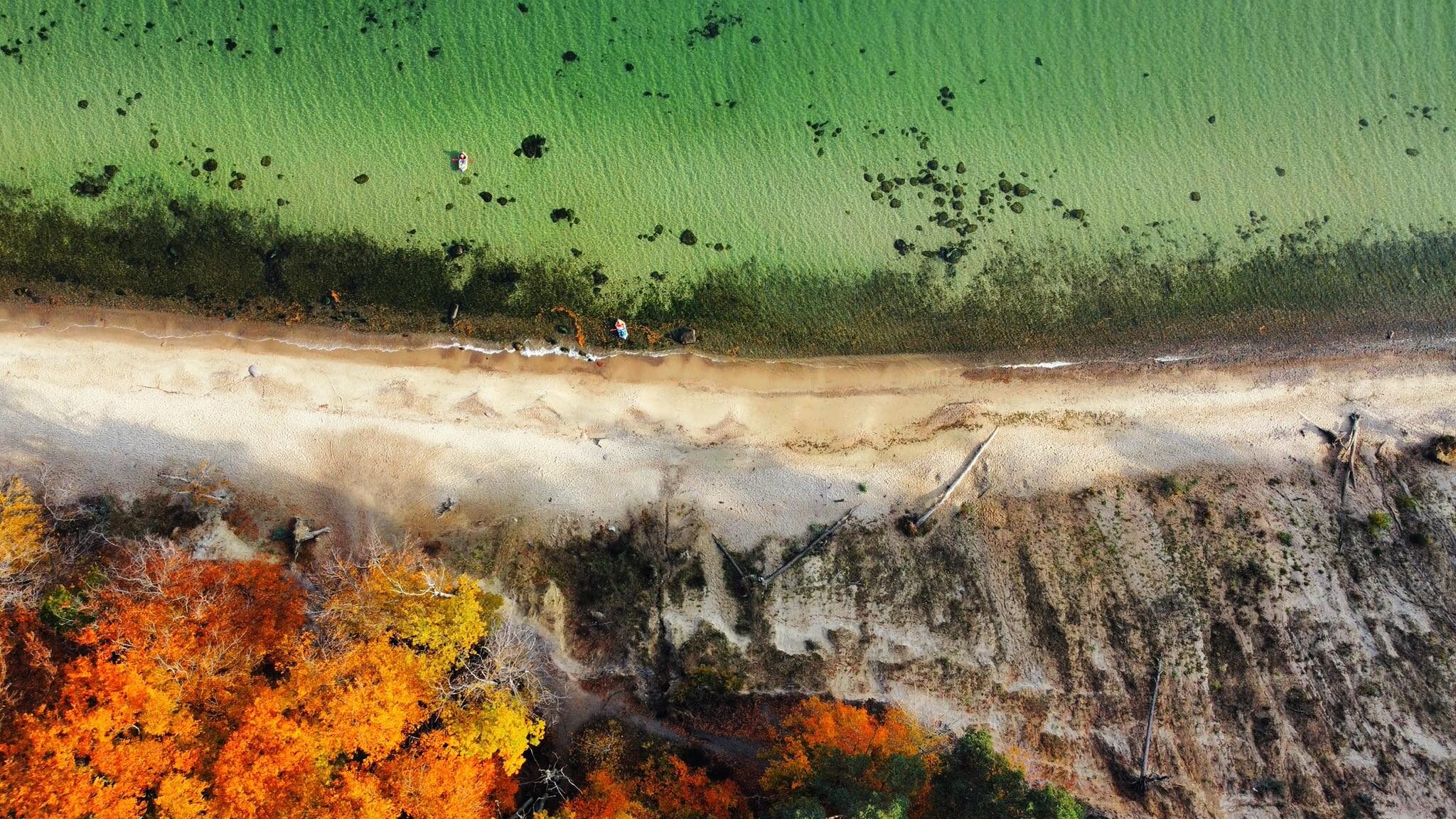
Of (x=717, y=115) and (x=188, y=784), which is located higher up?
(x=717, y=115)

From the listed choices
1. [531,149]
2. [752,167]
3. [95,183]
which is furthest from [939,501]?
[95,183]

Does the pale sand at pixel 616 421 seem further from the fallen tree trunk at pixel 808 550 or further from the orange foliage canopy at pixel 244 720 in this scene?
the orange foliage canopy at pixel 244 720

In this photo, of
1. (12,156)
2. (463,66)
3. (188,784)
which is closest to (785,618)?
(188,784)

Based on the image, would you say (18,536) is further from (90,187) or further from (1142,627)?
(1142,627)

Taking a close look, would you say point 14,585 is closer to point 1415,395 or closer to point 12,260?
point 12,260

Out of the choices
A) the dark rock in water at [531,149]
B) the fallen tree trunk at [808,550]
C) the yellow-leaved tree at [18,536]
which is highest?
Answer: the dark rock in water at [531,149]

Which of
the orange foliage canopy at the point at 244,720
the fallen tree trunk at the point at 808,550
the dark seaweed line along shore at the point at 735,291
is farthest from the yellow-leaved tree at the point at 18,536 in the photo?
the fallen tree trunk at the point at 808,550

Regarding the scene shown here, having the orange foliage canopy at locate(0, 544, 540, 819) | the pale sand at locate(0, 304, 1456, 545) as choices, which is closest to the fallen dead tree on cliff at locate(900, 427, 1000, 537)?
the pale sand at locate(0, 304, 1456, 545)
